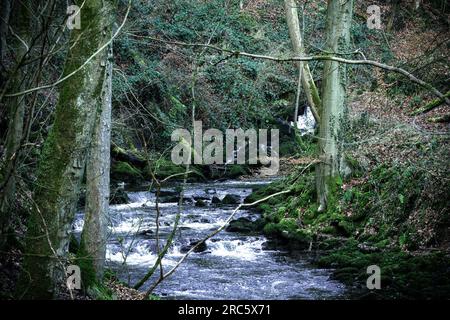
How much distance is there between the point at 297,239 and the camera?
1216 cm

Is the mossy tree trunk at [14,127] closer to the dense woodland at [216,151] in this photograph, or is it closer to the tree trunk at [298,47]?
the dense woodland at [216,151]

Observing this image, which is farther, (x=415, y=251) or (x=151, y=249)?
(x=151, y=249)

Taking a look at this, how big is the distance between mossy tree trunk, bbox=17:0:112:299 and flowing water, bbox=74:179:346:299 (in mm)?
1971

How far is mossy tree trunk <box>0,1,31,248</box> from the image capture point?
4141 millimetres

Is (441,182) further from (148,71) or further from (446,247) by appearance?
→ (148,71)

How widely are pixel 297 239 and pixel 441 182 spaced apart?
12.3 ft

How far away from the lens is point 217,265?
1066cm

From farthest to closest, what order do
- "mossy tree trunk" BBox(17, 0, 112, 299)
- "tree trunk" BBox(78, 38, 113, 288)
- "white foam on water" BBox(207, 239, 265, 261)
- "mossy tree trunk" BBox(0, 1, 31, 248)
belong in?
1. "white foam on water" BBox(207, 239, 265, 261)
2. "tree trunk" BBox(78, 38, 113, 288)
3. "mossy tree trunk" BBox(17, 0, 112, 299)
4. "mossy tree trunk" BBox(0, 1, 31, 248)

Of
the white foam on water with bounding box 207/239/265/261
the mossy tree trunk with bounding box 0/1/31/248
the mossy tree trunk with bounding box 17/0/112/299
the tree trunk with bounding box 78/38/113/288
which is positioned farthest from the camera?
the white foam on water with bounding box 207/239/265/261

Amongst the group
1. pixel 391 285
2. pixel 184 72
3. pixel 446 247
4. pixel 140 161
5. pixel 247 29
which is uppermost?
pixel 247 29

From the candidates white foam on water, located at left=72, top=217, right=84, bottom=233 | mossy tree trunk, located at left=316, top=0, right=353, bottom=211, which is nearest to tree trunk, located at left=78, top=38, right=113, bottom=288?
white foam on water, located at left=72, top=217, right=84, bottom=233

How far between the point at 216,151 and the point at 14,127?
739 inches

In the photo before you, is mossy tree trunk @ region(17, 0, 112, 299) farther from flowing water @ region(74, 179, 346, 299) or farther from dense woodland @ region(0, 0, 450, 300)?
flowing water @ region(74, 179, 346, 299)
